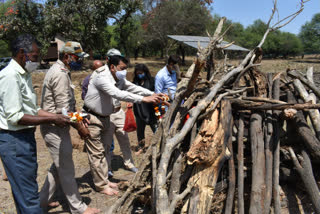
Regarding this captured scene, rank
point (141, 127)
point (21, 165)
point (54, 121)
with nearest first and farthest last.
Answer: point (21, 165) → point (54, 121) → point (141, 127)

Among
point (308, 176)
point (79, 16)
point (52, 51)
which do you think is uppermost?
point (79, 16)

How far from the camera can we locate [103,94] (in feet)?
12.4

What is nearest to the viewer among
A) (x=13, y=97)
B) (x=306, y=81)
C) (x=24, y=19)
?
(x=13, y=97)

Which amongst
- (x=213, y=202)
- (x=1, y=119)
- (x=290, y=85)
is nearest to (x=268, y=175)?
(x=213, y=202)

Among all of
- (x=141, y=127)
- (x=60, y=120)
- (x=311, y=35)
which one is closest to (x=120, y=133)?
(x=141, y=127)

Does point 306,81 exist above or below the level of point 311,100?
above

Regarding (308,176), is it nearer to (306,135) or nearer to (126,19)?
(306,135)

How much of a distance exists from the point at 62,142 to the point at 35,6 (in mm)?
17450

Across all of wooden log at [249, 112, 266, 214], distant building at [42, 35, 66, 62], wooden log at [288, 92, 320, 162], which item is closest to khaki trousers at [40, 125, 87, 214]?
wooden log at [249, 112, 266, 214]

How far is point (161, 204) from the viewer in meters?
2.54

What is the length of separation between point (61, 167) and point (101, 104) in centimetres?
101

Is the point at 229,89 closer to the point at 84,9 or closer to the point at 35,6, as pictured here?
the point at 84,9

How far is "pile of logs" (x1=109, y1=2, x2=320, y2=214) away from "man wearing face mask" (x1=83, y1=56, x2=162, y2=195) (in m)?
0.71

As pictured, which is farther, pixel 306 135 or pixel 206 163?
pixel 306 135
